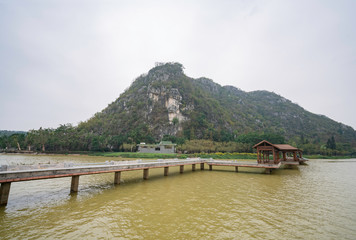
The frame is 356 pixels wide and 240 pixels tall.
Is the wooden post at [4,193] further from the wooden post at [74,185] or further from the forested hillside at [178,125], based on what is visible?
the forested hillside at [178,125]

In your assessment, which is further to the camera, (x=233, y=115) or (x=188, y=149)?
(x=233, y=115)

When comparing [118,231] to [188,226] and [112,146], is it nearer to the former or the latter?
[188,226]

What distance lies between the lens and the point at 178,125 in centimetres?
11112

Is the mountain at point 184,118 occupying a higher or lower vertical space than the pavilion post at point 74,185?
higher

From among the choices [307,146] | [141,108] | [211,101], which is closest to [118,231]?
[307,146]

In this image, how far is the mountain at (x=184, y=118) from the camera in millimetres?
110875

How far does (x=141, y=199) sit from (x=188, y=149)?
66690 millimetres

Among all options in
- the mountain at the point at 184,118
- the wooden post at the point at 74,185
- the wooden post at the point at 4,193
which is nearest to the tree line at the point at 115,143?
the mountain at the point at 184,118

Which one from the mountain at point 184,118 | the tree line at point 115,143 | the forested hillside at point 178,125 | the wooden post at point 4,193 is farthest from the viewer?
the mountain at point 184,118

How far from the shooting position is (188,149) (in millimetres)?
80750

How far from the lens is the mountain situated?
11088cm

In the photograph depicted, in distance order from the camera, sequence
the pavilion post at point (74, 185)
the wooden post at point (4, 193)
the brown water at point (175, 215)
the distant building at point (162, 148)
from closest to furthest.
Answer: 1. the brown water at point (175, 215)
2. the wooden post at point (4, 193)
3. the pavilion post at point (74, 185)
4. the distant building at point (162, 148)

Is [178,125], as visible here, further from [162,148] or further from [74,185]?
[74,185]

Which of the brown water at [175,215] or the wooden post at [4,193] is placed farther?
the wooden post at [4,193]
